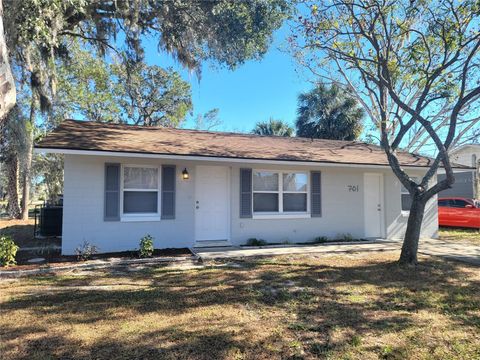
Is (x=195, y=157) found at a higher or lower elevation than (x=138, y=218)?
higher

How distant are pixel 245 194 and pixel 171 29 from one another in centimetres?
616

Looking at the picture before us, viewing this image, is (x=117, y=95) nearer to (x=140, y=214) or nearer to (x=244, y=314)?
(x=140, y=214)

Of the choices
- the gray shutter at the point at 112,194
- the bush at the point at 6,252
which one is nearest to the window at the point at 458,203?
the gray shutter at the point at 112,194

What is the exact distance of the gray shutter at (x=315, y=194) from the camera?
422 inches

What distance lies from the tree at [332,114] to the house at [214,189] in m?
7.37

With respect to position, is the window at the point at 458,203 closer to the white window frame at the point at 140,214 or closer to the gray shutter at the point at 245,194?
the gray shutter at the point at 245,194

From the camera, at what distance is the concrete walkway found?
8.43 m

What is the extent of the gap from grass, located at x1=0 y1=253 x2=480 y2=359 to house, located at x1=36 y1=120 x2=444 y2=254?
2.07m

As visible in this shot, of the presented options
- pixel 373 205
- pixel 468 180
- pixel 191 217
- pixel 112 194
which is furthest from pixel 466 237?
pixel 112 194

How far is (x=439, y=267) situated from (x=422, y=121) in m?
3.32

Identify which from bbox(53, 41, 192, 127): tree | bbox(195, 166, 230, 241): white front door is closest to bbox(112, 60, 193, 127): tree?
bbox(53, 41, 192, 127): tree

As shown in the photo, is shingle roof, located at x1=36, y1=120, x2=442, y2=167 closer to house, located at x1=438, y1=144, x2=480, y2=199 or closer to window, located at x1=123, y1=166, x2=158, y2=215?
window, located at x1=123, y1=166, x2=158, y2=215

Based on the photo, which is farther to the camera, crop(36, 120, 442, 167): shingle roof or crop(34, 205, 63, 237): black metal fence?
crop(34, 205, 63, 237): black metal fence

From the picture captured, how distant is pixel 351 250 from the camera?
9.34m
